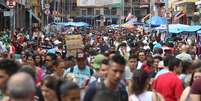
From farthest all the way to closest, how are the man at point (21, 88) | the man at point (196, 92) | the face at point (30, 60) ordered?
1. the face at point (30, 60)
2. the man at point (196, 92)
3. the man at point (21, 88)

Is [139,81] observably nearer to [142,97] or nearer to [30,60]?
[142,97]

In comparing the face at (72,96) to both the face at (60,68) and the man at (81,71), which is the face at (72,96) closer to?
the face at (60,68)

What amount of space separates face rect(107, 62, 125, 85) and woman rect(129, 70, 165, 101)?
1.04 feet

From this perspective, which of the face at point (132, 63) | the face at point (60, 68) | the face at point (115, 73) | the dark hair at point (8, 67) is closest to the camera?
the dark hair at point (8, 67)

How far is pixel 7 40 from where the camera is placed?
2598 centimetres

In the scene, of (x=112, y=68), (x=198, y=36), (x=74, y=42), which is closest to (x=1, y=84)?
(x=112, y=68)

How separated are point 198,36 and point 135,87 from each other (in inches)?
912

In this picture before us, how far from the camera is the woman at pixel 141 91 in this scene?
7.02 m

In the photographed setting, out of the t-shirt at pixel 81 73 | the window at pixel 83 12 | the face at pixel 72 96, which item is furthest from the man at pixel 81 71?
the window at pixel 83 12

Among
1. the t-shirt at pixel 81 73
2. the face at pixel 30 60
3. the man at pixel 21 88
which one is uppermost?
the man at pixel 21 88

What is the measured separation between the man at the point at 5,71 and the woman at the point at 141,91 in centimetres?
152

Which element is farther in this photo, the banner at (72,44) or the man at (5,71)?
the banner at (72,44)

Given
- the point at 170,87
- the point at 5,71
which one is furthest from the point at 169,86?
the point at 5,71

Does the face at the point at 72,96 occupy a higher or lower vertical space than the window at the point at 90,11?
higher
